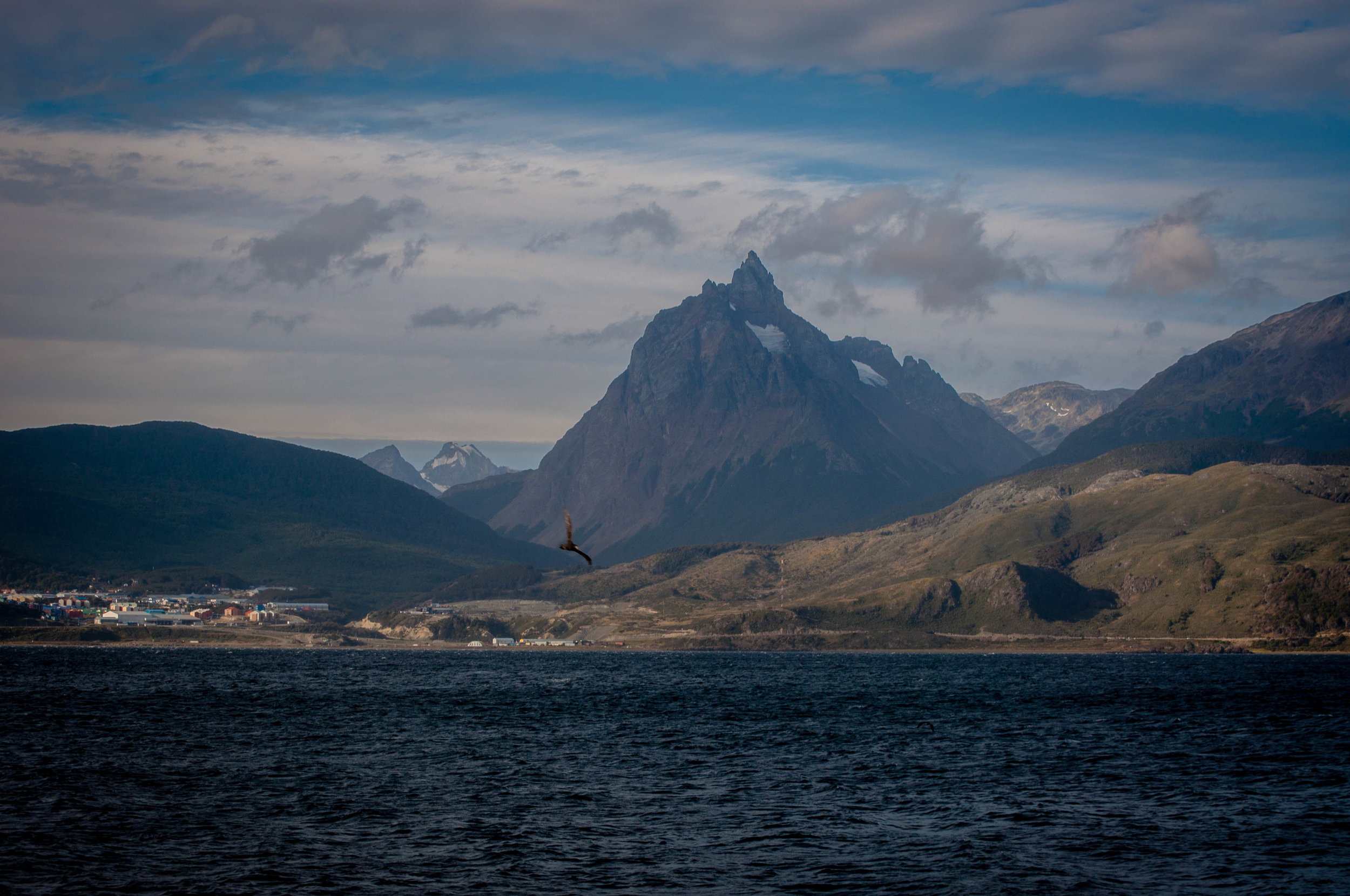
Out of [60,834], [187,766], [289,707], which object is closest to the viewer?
[60,834]

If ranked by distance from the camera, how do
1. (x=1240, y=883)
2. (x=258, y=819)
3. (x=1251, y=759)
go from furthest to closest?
(x=1251, y=759)
(x=258, y=819)
(x=1240, y=883)

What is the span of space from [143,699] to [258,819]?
124823mm

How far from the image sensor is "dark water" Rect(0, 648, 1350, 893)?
7062 cm

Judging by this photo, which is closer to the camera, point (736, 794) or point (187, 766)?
point (736, 794)

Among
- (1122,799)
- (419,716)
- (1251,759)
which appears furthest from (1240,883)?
(419,716)

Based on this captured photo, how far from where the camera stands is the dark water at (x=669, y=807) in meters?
70.6

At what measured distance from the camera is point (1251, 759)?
122500 mm

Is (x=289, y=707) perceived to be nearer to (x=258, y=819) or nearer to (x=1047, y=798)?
(x=258, y=819)

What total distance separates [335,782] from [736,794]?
36094 mm

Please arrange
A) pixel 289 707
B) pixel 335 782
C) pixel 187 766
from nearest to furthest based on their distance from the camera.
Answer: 1. pixel 335 782
2. pixel 187 766
3. pixel 289 707

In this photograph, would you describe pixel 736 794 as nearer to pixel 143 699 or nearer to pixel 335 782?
pixel 335 782

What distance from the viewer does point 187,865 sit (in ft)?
236

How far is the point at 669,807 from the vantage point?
306 feet

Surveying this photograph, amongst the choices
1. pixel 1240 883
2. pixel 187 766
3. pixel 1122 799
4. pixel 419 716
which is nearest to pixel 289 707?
pixel 419 716
